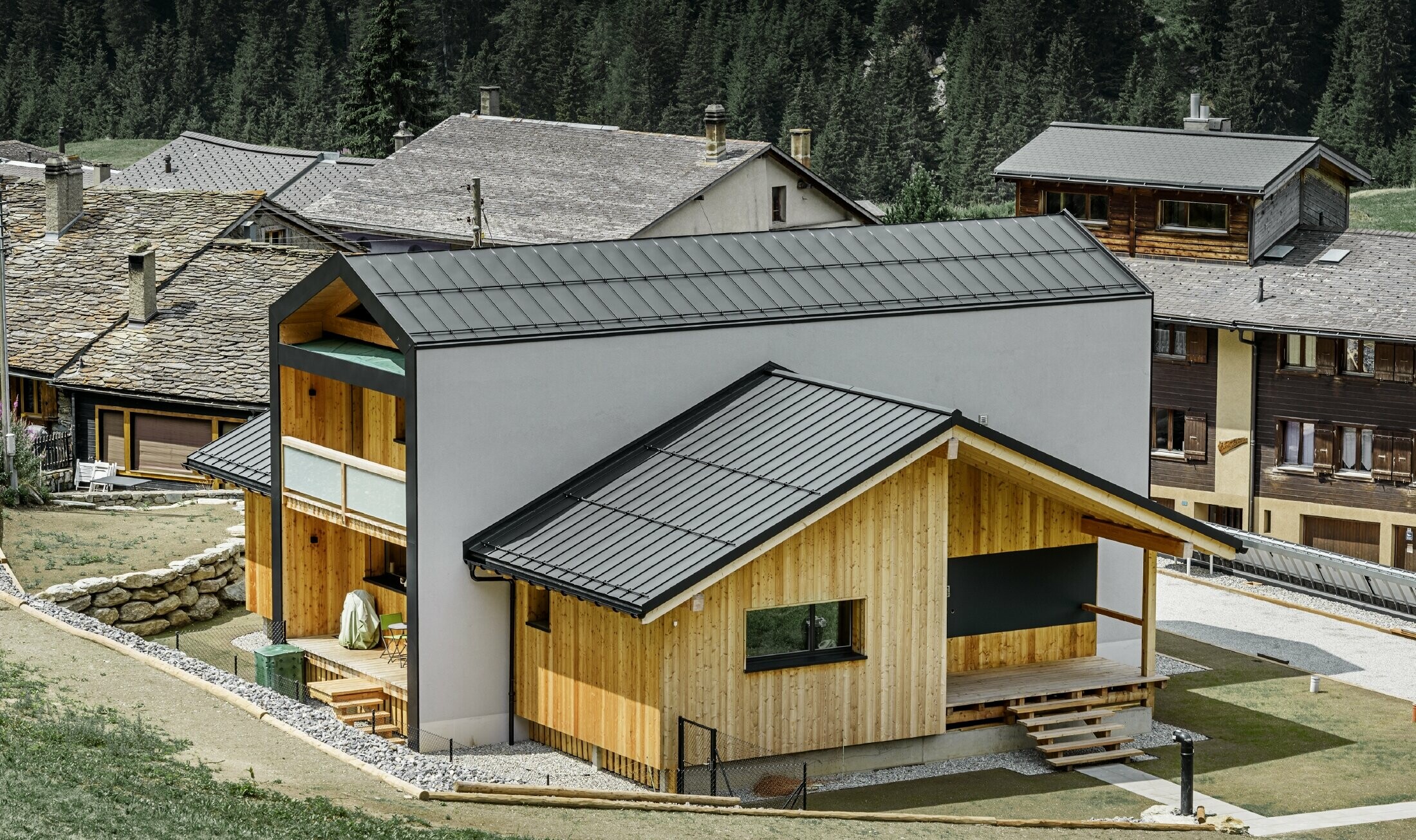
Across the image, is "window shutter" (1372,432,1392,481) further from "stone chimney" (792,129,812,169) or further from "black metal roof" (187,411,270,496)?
"black metal roof" (187,411,270,496)

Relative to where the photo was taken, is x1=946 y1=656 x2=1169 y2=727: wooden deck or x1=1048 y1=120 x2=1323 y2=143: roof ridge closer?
x1=946 y1=656 x2=1169 y2=727: wooden deck

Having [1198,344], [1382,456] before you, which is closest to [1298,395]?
[1382,456]

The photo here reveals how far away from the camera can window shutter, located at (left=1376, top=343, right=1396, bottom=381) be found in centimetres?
4969

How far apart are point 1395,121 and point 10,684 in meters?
110

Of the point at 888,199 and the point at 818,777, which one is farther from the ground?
the point at 888,199

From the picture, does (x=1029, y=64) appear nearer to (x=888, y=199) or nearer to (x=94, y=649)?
(x=888, y=199)

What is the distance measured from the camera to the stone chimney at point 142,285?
48.7 meters

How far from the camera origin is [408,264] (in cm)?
2812

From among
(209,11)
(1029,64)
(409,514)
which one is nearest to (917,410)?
(409,514)

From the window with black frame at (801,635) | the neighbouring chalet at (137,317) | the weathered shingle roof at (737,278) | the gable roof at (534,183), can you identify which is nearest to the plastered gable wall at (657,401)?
the weathered shingle roof at (737,278)

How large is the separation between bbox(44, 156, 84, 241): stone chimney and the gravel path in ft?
98.0

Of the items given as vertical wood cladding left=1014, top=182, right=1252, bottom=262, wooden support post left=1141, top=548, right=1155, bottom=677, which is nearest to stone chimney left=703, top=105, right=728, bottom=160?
vertical wood cladding left=1014, top=182, right=1252, bottom=262

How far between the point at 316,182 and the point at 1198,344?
A: 38481 millimetres

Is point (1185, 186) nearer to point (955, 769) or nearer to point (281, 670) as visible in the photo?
point (955, 769)
